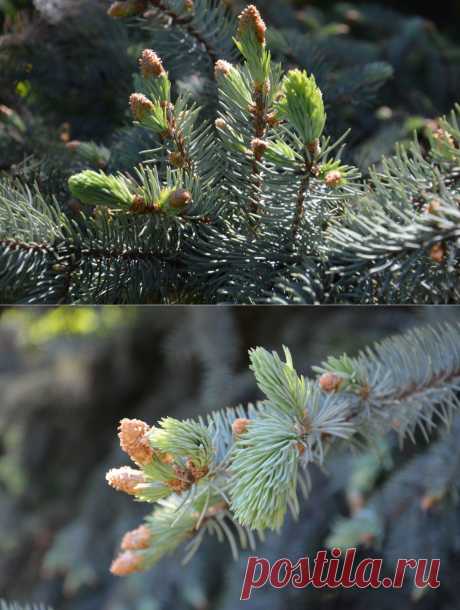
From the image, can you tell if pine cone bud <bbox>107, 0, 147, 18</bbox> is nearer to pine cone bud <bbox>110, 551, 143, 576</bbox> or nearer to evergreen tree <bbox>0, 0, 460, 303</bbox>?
evergreen tree <bbox>0, 0, 460, 303</bbox>

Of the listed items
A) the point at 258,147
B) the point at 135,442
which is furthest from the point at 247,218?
the point at 135,442

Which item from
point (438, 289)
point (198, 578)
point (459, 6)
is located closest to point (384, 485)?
point (198, 578)

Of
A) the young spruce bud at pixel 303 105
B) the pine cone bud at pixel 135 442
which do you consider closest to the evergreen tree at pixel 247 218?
the young spruce bud at pixel 303 105

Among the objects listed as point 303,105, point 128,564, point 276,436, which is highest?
point 303,105

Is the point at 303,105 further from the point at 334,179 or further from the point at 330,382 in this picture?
the point at 330,382

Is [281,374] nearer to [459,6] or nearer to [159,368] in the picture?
[159,368]

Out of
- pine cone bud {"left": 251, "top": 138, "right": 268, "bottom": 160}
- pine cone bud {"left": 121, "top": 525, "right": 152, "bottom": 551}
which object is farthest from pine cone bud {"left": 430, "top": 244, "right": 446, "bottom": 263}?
pine cone bud {"left": 121, "top": 525, "right": 152, "bottom": 551}
